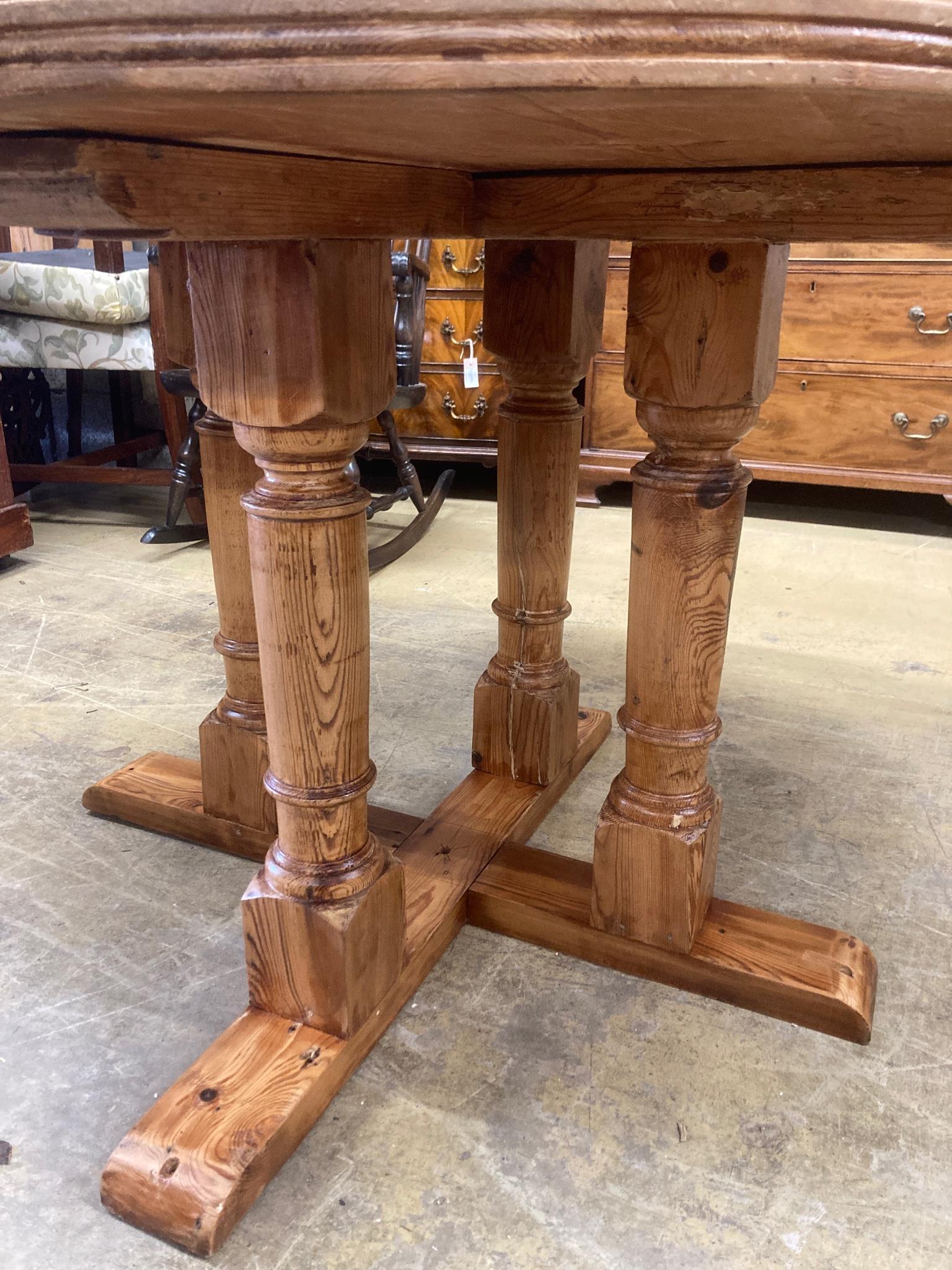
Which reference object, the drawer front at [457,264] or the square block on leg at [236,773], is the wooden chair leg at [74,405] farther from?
the square block on leg at [236,773]

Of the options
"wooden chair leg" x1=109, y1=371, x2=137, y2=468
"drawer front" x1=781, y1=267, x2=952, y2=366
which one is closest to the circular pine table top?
"drawer front" x1=781, y1=267, x2=952, y2=366

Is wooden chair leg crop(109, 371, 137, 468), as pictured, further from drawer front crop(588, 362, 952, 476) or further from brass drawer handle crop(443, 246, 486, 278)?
drawer front crop(588, 362, 952, 476)

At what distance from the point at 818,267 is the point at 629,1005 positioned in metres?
2.14

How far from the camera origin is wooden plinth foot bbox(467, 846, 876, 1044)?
37.8 inches

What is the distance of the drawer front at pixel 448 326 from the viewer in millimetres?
2760

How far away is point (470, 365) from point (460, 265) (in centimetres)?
28

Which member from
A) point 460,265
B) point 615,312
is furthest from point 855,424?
point 460,265

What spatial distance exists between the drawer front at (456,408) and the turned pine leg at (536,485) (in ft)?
5.32

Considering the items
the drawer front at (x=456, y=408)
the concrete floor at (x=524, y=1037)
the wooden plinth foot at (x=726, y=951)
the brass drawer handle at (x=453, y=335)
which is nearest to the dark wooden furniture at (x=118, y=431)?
the drawer front at (x=456, y=408)

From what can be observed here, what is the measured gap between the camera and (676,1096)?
2.89 feet

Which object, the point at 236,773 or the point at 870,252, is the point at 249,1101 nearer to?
the point at 236,773

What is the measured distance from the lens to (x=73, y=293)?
8.16 feet

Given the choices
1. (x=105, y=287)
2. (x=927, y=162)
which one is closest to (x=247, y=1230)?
(x=927, y=162)

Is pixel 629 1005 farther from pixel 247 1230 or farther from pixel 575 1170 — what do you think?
pixel 247 1230
